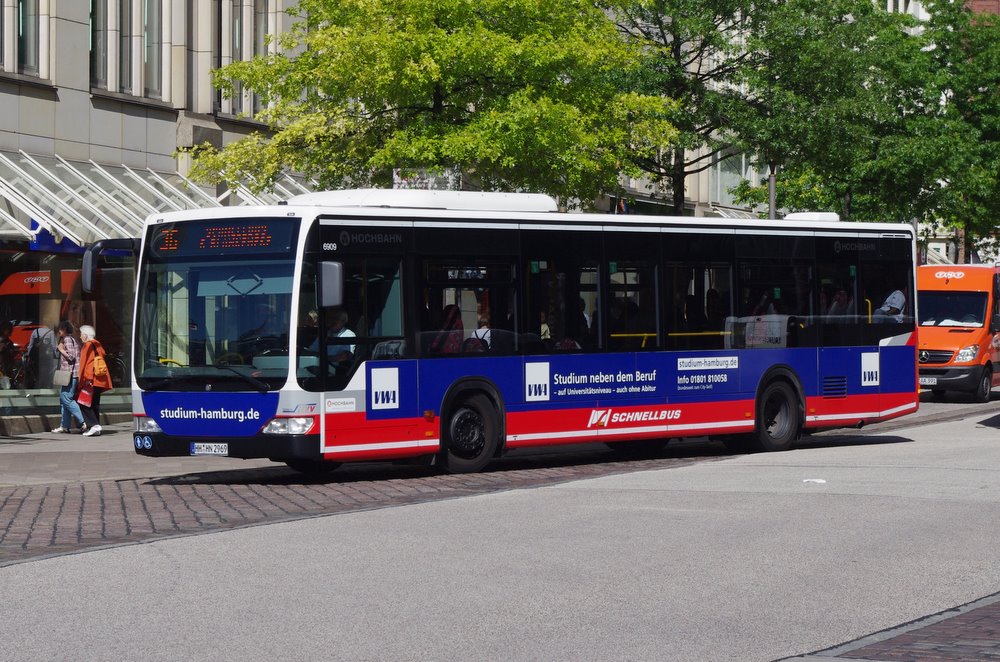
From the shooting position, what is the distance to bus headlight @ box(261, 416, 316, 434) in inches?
567

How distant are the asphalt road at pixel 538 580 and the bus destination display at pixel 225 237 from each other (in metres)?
3.12

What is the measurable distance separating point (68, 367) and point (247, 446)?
8.94 m

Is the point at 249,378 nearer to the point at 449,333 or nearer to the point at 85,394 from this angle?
the point at 449,333

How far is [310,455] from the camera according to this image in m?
14.5

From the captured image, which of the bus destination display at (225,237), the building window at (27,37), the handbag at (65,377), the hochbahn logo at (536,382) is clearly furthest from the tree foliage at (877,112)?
the bus destination display at (225,237)

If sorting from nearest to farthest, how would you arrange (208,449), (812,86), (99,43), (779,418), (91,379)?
(208,449) → (779,418) → (91,379) → (99,43) → (812,86)

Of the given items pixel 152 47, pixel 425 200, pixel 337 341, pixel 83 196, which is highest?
pixel 152 47

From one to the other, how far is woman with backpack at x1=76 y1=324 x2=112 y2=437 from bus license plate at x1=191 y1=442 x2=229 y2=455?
8.10 meters

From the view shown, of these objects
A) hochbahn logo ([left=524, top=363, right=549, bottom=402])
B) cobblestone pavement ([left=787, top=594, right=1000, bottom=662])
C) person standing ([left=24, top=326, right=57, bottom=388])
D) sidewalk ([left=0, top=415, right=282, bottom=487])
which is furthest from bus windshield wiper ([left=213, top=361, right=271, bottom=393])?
person standing ([left=24, top=326, right=57, bottom=388])

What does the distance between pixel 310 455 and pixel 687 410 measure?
507 cm

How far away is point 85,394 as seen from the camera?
22.5 metres

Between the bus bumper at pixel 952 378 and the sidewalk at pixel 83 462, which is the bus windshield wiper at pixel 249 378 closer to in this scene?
the sidewalk at pixel 83 462

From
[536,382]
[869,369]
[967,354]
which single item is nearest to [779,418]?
[869,369]

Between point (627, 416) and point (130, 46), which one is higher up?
point (130, 46)
